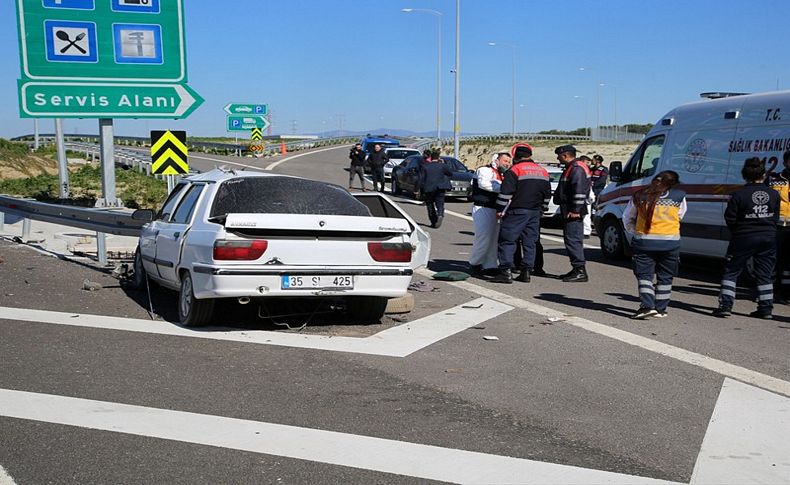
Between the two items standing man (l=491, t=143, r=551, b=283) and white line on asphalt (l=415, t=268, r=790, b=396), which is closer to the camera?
white line on asphalt (l=415, t=268, r=790, b=396)

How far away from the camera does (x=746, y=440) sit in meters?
5.46

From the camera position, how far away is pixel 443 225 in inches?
→ 846

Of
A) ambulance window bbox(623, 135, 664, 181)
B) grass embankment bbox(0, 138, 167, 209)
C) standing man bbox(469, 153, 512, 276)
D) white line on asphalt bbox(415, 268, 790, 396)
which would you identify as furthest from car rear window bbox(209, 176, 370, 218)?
grass embankment bbox(0, 138, 167, 209)

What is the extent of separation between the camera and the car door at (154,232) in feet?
32.8

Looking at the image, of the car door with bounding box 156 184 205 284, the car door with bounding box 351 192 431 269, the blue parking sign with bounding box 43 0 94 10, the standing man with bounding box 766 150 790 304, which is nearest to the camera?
the car door with bounding box 156 184 205 284

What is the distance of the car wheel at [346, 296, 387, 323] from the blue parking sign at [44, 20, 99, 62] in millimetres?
7159

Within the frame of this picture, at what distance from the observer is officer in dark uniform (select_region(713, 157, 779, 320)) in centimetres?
979

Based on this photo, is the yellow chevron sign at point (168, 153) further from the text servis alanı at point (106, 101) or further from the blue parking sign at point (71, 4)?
the blue parking sign at point (71, 4)

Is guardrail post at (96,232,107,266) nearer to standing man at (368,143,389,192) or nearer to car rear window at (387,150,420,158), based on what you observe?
standing man at (368,143,389,192)

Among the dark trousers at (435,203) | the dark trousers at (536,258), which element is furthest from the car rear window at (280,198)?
the dark trousers at (435,203)

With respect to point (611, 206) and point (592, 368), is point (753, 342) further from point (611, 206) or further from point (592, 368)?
point (611, 206)

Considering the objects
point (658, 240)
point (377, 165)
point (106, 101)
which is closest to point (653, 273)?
point (658, 240)

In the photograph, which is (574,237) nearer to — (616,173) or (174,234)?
(616,173)

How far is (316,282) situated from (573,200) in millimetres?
5147
